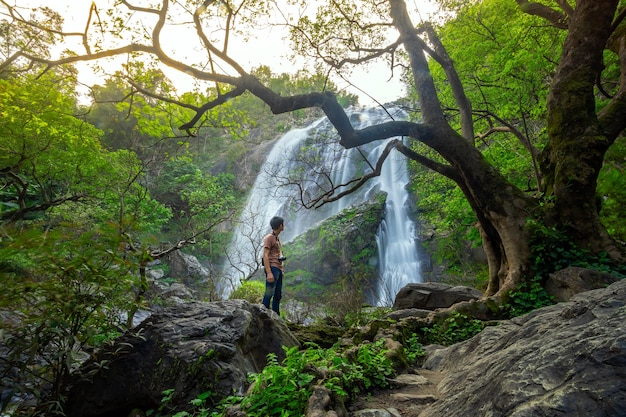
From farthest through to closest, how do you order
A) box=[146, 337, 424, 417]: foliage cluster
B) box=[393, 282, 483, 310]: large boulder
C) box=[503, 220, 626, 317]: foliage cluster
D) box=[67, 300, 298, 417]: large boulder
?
box=[393, 282, 483, 310]: large boulder, box=[503, 220, 626, 317]: foliage cluster, box=[67, 300, 298, 417]: large boulder, box=[146, 337, 424, 417]: foliage cluster

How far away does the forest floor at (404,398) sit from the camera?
2223 millimetres

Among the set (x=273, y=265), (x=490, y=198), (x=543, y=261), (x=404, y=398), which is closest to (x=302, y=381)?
(x=404, y=398)

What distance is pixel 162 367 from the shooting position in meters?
3.38

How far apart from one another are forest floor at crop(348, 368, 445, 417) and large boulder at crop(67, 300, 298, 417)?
1.47 metres

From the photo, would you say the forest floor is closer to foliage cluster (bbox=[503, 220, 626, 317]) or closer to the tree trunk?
foliage cluster (bbox=[503, 220, 626, 317])

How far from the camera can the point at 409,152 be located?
6.64 metres

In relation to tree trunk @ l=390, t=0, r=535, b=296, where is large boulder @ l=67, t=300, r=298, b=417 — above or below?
below

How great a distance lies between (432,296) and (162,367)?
6.71m

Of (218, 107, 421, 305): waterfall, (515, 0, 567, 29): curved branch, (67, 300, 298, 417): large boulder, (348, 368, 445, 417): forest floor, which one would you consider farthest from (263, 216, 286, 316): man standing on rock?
(515, 0, 567, 29): curved branch

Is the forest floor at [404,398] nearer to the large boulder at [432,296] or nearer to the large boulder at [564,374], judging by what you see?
the large boulder at [564,374]

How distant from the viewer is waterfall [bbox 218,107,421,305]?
16.2m

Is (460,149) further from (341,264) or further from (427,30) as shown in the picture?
(341,264)

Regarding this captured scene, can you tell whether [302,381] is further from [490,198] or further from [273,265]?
[490,198]

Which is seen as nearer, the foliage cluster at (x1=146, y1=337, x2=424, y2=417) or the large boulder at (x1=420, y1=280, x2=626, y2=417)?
the large boulder at (x1=420, y1=280, x2=626, y2=417)
